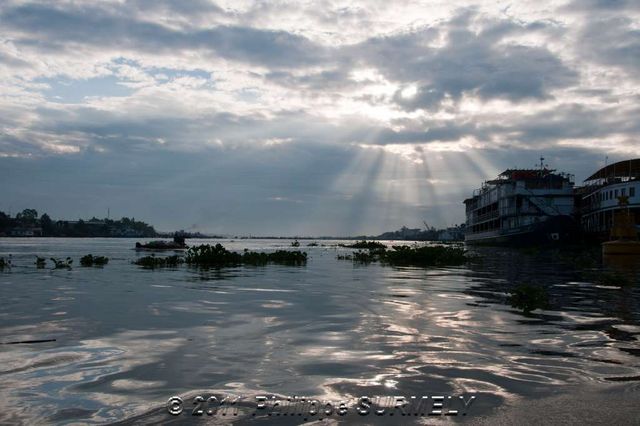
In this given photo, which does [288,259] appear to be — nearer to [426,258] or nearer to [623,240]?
[426,258]

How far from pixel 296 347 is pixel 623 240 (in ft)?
150

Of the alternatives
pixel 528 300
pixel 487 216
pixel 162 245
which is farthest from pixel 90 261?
pixel 487 216

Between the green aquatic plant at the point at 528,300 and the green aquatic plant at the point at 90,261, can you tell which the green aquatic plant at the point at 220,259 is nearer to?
the green aquatic plant at the point at 90,261

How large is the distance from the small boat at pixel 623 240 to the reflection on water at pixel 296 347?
31.6 m

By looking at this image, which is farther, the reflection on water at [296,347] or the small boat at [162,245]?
the small boat at [162,245]

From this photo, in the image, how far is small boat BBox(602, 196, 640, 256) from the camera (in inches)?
1796

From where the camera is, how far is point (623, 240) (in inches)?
1833

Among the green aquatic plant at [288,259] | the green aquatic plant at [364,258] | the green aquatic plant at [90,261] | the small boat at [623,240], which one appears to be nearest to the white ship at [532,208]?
the small boat at [623,240]

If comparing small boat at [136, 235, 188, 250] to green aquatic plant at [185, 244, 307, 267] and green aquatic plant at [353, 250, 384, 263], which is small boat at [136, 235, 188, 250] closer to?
green aquatic plant at [353, 250, 384, 263]

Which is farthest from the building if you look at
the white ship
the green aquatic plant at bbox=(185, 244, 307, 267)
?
the green aquatic plant at bbox=(185, 244, 307, 267)

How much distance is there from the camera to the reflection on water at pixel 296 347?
6711 mm

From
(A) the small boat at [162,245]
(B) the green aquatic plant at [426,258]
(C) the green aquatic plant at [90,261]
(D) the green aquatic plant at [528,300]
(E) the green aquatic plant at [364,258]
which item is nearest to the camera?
(D) the green aquatic plant at [528,300]

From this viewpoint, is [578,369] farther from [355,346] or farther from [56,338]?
[56,338]

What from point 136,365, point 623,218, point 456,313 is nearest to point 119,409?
point 136,365
